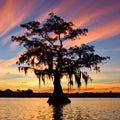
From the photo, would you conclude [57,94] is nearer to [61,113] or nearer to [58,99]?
[58,99]

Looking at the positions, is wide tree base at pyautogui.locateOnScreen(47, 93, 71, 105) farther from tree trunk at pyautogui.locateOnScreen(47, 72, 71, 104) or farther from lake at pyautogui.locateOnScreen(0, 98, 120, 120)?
lake at pyautogui.locateOnScreen(0, 98, 120, 120)

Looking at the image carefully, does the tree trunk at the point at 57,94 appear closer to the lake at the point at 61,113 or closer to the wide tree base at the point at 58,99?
the wide tree base at the point at 58,99

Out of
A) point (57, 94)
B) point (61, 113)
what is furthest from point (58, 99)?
point (61, 113)

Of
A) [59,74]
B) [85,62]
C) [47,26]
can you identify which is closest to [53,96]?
[59,74]

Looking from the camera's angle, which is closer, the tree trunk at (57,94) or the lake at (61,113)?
the lake at (61,113)

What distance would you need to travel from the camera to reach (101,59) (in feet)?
180

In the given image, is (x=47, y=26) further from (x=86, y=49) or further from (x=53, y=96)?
(x=53, y=96)

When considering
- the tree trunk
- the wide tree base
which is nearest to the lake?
the wide tree base

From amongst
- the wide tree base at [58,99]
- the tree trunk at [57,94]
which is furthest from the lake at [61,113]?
the tree trunk at [57,94]

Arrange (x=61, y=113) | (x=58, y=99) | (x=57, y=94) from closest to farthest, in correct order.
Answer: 1. (x=61, y=113)
2. (x=57, y=94)
3. (x=58, y=99)

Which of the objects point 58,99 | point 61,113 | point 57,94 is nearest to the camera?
point 61,113

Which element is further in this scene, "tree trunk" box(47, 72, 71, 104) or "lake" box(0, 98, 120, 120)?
"tree trunk" box(47, 72, 71, 104)

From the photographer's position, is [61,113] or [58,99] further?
[58,99]

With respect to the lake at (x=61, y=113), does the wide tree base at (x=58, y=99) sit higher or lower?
higher
